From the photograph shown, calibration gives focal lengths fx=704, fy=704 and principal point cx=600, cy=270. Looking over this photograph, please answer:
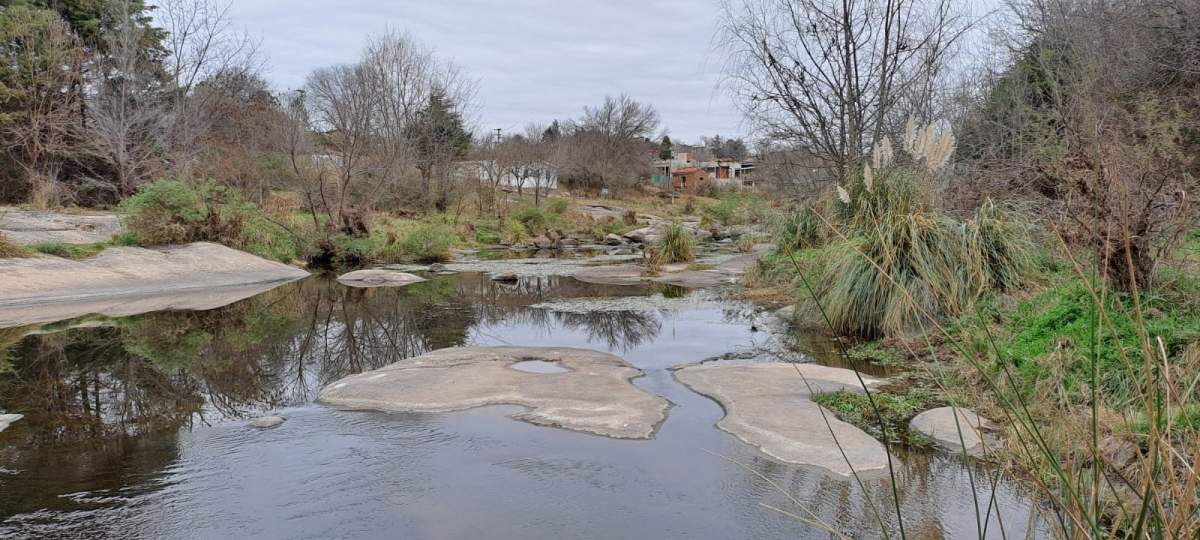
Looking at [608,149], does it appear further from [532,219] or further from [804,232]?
[804,232]

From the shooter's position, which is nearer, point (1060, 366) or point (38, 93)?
point (1060, 366)

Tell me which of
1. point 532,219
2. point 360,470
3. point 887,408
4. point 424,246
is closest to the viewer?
point 360,470

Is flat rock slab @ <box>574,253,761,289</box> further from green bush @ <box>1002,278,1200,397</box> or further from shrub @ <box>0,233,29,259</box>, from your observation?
shrub @ <box>0,233,29,259</box>

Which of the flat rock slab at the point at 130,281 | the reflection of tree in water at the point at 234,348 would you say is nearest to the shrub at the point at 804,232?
the reflection of tree in water at the point at 234,348

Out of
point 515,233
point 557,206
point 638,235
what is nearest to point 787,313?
point 515,233

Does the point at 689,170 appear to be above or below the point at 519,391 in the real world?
above

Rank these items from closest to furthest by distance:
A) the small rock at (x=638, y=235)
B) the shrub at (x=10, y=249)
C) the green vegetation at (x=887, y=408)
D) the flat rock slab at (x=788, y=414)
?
1. the flat rock slab at (x=788, y=414)
2. the green vegetation at (x=887, y=408)
3. the shrub at (x=10, y=249)
4. the small rock at (x=638, y=235)

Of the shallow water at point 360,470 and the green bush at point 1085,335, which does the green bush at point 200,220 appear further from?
the green bush at point 1085,335

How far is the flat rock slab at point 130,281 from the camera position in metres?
10.2

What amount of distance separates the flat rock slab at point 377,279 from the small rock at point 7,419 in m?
8.49

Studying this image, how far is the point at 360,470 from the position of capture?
161 inches

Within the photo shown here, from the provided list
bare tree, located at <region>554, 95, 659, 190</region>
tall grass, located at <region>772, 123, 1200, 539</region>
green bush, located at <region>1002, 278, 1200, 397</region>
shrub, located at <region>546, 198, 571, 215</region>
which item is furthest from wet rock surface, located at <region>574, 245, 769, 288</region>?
bare tree, located at <region>554, 95, 659, 190</region>

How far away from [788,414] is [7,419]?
5628mm

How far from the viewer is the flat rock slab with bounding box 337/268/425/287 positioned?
544 inches
